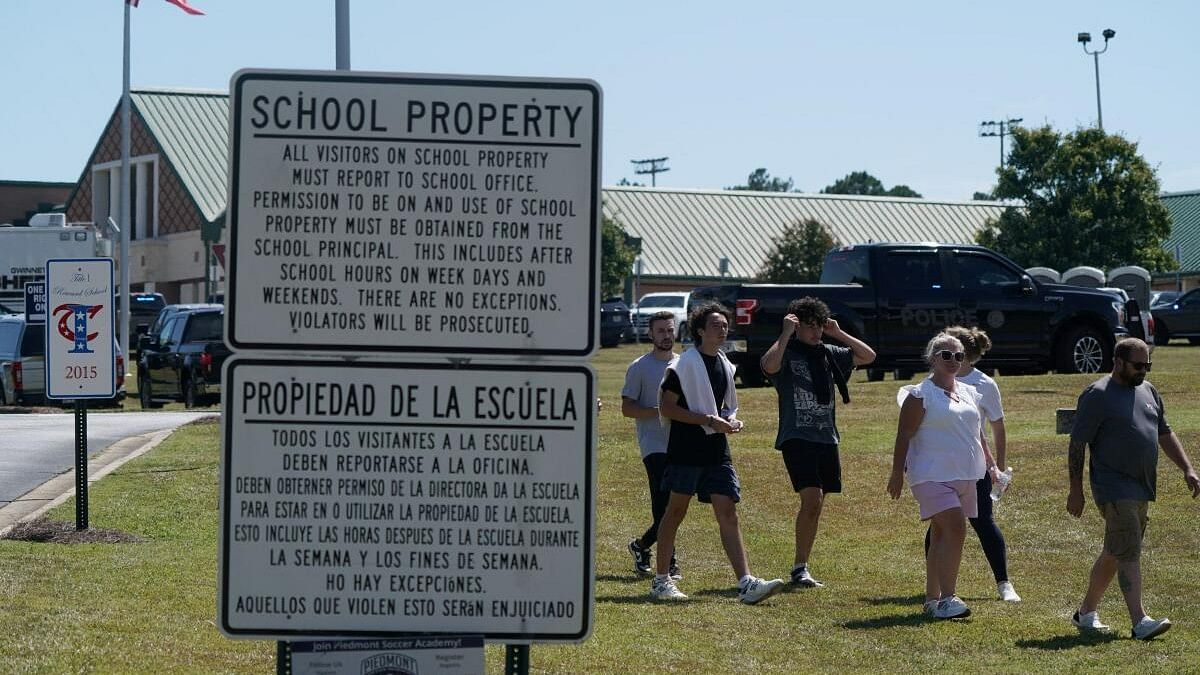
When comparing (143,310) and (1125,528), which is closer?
(1125,528)

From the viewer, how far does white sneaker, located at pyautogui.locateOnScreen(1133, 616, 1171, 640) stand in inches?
367

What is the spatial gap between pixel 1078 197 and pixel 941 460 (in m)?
46.7

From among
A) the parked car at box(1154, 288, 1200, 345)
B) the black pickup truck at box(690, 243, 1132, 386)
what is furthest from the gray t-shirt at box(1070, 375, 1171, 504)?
the parked car at box(1154, 288, 1200, 345)

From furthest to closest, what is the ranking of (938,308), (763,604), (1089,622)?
(938,308)
(763,604)
(1089,622)

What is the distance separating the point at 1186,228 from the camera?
8188cm

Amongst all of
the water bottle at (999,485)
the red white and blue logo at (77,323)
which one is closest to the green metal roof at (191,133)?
the red white and blue logo at (77,323)

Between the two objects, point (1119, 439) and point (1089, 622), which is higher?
point (1119, 439)

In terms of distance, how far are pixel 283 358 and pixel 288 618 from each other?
0.56 m

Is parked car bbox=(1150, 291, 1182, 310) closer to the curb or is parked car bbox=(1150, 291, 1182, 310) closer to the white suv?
the white suv

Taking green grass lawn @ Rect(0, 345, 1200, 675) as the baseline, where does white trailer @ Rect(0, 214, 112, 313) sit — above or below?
above

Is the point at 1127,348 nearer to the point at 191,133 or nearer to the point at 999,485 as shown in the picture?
the point at 999,485

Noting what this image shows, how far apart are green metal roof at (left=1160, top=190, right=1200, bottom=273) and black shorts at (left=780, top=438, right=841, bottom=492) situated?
67.3m

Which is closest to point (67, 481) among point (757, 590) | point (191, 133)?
point (757, 590)

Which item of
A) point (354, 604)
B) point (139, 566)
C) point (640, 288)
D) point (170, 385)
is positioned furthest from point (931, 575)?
point (640, 288)
